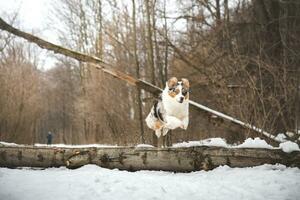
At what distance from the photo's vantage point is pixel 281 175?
4367mm

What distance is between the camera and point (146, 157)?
17.4 feet

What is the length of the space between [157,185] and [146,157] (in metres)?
1.13

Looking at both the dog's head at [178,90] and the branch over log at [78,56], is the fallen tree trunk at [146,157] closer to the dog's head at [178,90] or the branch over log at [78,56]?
the dog's head at [178,90]

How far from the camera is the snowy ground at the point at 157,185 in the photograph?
3842mm

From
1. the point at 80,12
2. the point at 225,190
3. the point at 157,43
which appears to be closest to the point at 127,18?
the point at 157,43

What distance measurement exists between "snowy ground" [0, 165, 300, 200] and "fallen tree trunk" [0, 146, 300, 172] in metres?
0.17

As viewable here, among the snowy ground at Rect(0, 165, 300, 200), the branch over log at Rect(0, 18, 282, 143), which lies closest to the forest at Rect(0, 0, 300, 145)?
the branch over log at Rect(0, 18, 282, 143)

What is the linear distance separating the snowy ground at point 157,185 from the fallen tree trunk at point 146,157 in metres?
0.17

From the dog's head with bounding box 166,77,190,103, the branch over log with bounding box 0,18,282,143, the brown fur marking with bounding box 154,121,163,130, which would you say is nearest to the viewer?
the dog's head with bounding box 166,77,190,103

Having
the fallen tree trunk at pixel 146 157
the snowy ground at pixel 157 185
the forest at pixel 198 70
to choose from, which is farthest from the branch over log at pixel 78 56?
the snowy ground at pixel 157 185

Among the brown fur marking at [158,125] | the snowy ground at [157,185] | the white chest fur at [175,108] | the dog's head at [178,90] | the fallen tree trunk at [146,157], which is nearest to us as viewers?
the snowy ground at [157,185]

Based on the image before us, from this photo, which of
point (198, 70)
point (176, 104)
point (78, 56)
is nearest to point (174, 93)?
point (176, 104)

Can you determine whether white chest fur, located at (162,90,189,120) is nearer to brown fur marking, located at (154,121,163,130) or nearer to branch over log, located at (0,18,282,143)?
brown fur marking, located at (154,121,163,130)

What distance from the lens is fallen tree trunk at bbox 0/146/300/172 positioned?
16.1ft
